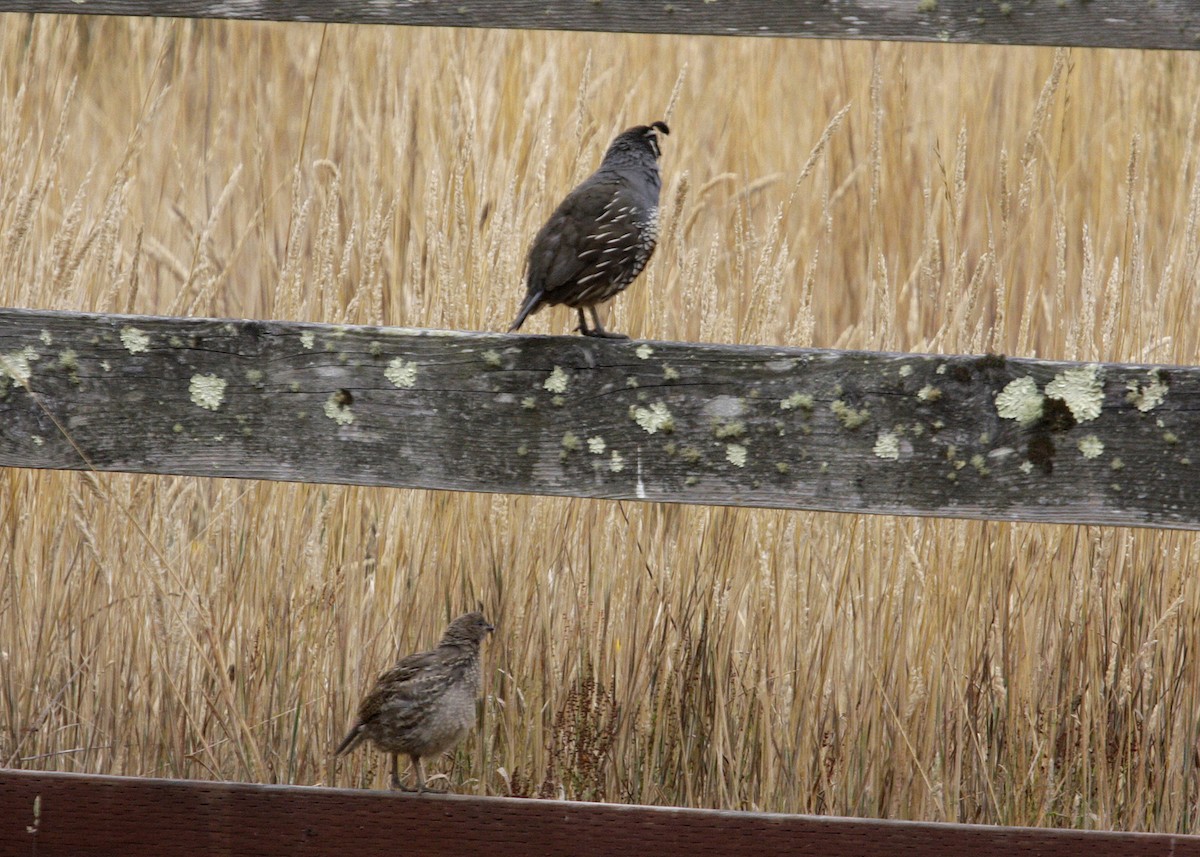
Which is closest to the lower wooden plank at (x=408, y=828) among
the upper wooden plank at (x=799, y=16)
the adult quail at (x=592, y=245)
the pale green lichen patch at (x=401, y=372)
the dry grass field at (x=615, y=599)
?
the dry grass field at (x=615, y=599)

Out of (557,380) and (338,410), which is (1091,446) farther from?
(338,410)

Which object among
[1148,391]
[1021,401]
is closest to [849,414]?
[1021,401]

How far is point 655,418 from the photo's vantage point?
1.62m

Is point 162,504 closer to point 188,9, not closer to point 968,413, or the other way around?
point 188,9

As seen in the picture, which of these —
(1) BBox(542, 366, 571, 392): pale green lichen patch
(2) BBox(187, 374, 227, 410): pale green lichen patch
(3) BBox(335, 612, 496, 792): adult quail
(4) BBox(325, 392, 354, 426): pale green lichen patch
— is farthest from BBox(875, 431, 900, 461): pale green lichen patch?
(3) BBox(335, 612, 496, 792): adult quail

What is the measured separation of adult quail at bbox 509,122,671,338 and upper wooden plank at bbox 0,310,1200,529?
60 cm

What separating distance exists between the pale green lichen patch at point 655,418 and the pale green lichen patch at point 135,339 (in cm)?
62

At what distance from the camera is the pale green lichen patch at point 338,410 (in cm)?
164

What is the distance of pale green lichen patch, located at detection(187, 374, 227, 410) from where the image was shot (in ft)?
5.41

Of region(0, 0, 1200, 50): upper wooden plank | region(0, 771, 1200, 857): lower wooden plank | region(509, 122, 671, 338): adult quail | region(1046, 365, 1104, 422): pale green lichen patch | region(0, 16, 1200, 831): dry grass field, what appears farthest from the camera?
region(0, 16, 1200, 831): dry grass field

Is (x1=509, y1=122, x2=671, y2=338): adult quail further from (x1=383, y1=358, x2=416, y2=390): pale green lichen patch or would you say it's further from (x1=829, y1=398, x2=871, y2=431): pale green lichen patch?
(x1=829, y1=398, x2=871, y2=431): pale green lichen patch

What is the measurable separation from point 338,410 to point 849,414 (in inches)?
25.0

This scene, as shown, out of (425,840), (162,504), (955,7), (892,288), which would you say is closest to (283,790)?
(425,840)

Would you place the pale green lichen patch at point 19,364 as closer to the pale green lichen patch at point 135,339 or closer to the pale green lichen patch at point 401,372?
the pale green lichen patch at point 135,339
